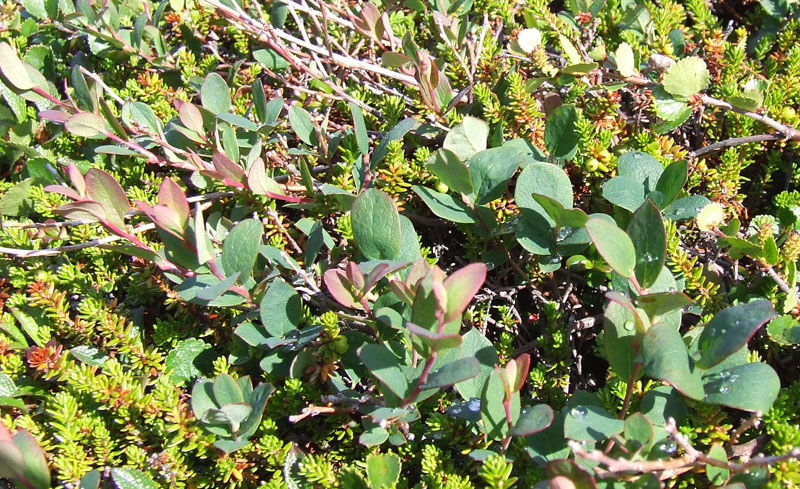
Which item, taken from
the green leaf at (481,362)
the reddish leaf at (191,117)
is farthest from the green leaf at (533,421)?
the reddish leaf at (191,117)

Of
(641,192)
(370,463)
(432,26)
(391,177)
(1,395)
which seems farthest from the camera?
(432,26)

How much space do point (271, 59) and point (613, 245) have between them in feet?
4.42

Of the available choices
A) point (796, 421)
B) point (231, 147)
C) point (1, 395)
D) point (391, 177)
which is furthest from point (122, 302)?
point (796, 421)

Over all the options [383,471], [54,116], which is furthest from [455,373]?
[54,116]

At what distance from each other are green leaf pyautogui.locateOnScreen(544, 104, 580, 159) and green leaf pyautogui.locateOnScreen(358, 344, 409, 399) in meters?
0.76

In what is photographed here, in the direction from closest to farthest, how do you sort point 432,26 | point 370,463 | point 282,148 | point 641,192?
point 370,463 < point 641,192 < point 282,148 < point 432,26

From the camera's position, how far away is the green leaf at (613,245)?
1125 millimetres

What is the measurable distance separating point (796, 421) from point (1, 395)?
172cm

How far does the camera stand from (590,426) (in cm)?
108

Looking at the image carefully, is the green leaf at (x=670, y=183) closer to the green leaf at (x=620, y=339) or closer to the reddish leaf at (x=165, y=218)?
the green leaf at (x=620, y=339)

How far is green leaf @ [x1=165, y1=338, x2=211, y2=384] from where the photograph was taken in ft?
5.04

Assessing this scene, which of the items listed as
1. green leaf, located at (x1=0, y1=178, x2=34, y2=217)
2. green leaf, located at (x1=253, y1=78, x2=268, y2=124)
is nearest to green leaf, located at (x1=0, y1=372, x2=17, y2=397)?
green leaf, located at (x1=0, y1=178, x2=34, y2=217)

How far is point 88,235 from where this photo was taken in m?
1.80

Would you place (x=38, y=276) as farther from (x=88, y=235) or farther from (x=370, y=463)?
(x=370, y=463)
